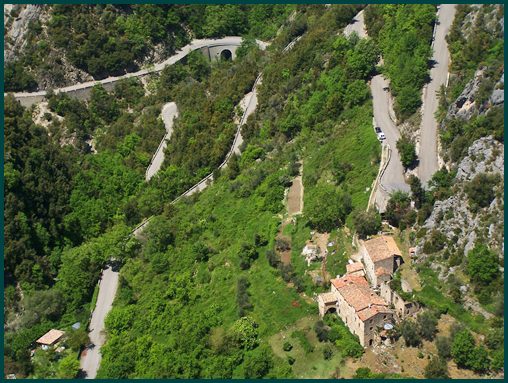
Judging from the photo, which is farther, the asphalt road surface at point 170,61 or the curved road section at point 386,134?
the asphalt road surface at point 170,61

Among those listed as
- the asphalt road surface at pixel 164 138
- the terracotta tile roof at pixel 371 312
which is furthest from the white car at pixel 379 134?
the asphalt road surface at pixel 164 138

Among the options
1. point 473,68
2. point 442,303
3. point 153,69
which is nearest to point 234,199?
point 473,68

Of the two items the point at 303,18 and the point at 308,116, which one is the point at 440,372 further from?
the point at 303,18

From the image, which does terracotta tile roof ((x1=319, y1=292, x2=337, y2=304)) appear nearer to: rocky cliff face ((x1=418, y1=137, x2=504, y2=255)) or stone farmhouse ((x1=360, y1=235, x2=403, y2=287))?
stone farmhouse ((x1=360, y1=235, x2=403, y2=287))

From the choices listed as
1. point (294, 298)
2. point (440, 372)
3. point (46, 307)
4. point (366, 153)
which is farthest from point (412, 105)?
point (46, 307)

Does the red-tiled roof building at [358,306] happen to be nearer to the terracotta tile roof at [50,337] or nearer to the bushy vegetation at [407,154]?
the bushy vegetation at [407,154]

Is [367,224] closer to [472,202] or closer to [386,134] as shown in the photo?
[472,202]

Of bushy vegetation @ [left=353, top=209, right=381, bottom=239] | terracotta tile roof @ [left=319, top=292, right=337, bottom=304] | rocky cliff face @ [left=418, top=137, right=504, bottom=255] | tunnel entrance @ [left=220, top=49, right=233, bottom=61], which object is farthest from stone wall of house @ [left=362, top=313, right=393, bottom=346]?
tunnel entrance @ [left=220, top=49, right=233, bottom=61]
